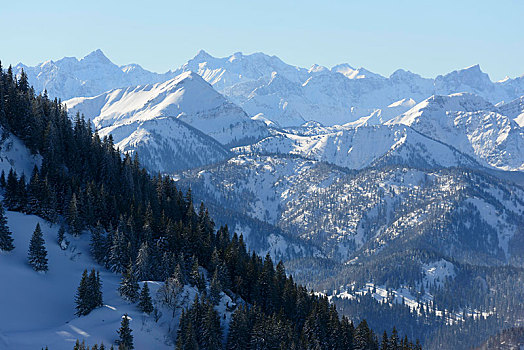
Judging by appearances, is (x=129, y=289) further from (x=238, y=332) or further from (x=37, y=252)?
(x=238, y=332)

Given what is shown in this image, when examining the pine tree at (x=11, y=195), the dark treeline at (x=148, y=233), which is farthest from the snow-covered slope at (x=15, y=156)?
the pine tree at (x=11, y=195)

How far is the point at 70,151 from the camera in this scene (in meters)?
157

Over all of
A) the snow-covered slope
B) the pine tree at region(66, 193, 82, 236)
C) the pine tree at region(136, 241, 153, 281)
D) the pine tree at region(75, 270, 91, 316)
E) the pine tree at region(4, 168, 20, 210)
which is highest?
the snow-covered slope

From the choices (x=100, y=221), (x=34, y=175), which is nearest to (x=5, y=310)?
(x=100, y=221)

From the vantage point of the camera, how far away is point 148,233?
129250 mm

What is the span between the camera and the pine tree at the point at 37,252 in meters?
108

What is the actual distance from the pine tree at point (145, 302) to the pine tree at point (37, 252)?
19.3m

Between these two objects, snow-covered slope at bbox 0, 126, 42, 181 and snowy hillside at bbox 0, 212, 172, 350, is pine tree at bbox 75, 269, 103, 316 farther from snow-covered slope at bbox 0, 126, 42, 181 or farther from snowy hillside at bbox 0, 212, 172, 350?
snow-covered slope at bbox 0, 126, 42, 181

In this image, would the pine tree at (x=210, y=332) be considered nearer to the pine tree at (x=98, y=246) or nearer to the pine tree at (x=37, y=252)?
the pine tree at (x=98, y=246)

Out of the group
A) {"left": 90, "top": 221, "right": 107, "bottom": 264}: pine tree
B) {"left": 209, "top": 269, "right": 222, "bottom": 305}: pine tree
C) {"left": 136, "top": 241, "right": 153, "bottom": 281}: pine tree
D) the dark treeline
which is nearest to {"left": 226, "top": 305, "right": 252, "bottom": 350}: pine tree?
the dark treeline

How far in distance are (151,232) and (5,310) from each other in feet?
131

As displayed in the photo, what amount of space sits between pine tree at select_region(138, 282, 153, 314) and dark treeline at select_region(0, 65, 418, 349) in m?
6.11

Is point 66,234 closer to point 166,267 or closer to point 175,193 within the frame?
point 166,267

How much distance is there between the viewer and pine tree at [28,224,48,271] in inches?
4232
